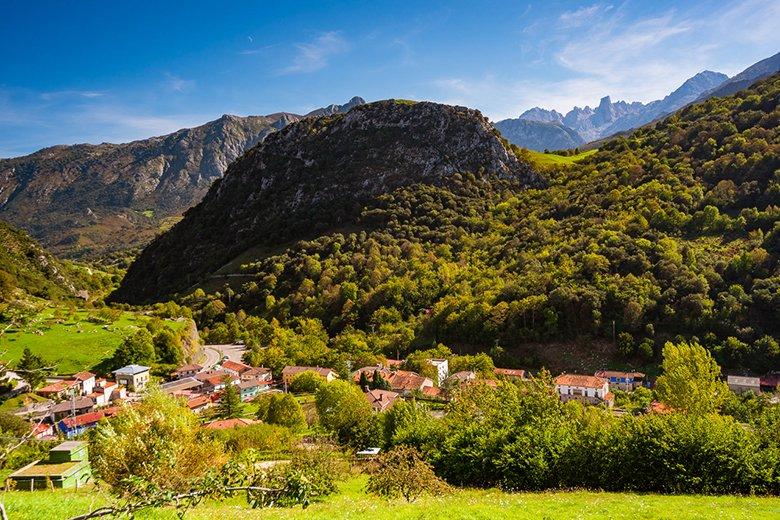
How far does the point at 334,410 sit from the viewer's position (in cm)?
3816

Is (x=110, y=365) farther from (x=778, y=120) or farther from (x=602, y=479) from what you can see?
(x=778, y=120)

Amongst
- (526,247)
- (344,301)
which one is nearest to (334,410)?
(344,301)

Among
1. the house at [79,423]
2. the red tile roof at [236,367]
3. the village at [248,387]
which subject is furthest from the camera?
the red tile roof at [236,367]

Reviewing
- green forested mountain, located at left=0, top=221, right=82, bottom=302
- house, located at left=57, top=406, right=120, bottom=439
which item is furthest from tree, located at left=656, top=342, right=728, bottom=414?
green forested mountain, located at left=0, top=221, right=82, bottom=302

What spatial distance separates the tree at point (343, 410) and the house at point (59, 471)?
16.8m

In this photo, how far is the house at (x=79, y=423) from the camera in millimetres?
39162

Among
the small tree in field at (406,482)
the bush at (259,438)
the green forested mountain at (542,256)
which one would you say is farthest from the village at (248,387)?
the small tree in field at (406,482)

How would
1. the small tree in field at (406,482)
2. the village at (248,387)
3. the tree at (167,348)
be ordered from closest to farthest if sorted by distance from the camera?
the small tree in field at (406,482), the village at (248,387), the tree at (167,348)

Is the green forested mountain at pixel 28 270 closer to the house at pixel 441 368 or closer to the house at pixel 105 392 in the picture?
the house at pixel 105 392

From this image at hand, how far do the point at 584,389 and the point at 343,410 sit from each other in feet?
86.1

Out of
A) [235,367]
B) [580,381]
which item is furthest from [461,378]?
[235,367]

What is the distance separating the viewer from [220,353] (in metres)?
71.9

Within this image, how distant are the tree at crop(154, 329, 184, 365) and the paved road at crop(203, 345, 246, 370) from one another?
12.4 feet

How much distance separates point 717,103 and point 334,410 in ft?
360
